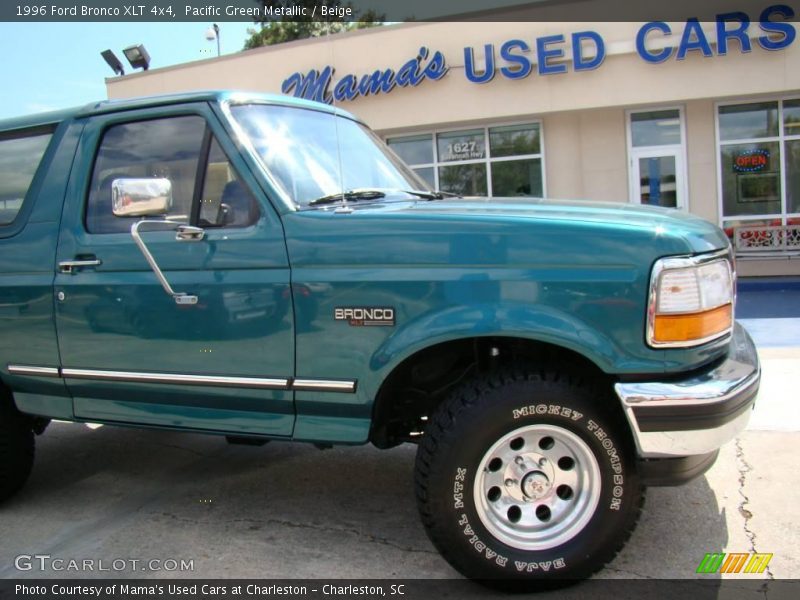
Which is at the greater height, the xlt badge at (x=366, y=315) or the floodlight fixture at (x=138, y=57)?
the floodlight fixture at (x=138, y=57)

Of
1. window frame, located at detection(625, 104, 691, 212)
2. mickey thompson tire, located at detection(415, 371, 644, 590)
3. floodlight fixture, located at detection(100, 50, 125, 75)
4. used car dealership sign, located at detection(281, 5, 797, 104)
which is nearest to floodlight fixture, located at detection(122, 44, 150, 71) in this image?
floodlight fixture, located at detection(100, 50, 125, 75)

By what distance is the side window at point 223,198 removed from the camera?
307cm

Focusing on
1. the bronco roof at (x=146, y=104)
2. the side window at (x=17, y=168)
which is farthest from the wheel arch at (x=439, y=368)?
the side window at (x=17, y=168)

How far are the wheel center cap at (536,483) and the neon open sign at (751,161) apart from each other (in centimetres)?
1196

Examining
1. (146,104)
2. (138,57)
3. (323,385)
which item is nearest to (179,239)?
(146,104)

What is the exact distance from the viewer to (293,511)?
12.3 feet

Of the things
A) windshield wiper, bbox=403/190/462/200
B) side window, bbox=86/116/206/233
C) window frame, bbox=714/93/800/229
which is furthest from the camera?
window frame, bbox=714/93/800/229

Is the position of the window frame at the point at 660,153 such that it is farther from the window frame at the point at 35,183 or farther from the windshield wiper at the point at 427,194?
the window frame at the point at 35,183

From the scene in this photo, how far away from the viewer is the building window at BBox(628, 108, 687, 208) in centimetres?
1304

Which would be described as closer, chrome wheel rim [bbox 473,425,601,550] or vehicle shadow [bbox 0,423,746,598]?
chrome wheel rim [bbox 473,425,601,550]

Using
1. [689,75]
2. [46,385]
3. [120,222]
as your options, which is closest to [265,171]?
[120,222]

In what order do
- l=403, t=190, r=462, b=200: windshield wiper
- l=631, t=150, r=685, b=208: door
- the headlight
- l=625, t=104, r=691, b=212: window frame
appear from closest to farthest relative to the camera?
the headlight
l=403, t=190, r=462, b=200: windshield wiper
l=625, t=104, r=691, b=212: window frame
l=631, t=150, r=685, b=208: door

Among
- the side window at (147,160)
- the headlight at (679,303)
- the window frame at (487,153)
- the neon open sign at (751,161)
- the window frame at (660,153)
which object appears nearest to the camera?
the headlight at (679,303)

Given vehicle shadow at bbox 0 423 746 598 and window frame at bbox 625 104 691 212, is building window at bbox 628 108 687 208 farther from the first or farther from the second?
vehicle shadow at bbox 0 423 746 598
